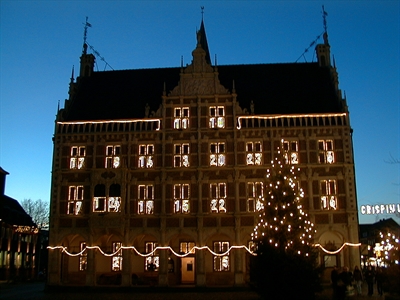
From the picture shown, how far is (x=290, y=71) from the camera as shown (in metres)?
45.1

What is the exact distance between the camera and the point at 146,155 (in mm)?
40094

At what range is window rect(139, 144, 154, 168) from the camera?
1572 inches

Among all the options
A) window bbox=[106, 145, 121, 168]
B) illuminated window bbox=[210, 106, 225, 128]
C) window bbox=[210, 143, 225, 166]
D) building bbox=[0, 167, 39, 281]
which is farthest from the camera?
building bbox=[0, 167, 39, 281]

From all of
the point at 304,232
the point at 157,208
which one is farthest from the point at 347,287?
the point at 157,208

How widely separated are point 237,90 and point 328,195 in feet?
40.8

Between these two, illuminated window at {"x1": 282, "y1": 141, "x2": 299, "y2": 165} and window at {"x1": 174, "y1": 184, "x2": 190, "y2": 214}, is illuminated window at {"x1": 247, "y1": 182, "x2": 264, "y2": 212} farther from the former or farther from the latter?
window at {"x1": 174, "y1": 184, "x2": 190, "y2": 214}

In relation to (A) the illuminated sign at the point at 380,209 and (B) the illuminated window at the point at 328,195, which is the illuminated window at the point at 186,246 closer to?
(B) the illuminated window at the point at 328,195

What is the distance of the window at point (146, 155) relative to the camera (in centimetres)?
3994

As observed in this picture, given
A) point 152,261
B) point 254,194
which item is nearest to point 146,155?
point 152,261

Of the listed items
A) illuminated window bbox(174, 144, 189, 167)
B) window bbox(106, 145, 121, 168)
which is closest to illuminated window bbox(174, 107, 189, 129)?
illuminated window bbox(174, 144, 189, 167)

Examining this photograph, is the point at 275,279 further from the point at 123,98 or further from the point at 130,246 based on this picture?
the point at 123,98

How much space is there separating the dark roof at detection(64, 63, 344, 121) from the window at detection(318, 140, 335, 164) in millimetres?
2755

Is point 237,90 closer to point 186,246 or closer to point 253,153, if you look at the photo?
point 253,153

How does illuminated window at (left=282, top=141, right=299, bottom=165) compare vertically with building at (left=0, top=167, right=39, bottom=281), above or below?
above
